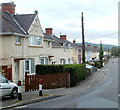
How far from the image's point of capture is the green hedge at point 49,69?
965 inches

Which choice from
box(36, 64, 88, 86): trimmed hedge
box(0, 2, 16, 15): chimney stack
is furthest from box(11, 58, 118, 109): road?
box(0, 2, 16, 15): chimney stack

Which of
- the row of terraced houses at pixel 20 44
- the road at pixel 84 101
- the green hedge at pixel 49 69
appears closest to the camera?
→ the road at pixel 84 101

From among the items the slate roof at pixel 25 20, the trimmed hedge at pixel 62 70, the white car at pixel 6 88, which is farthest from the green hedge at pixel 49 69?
the white car at pixel 6 88

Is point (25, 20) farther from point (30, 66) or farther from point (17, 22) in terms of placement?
point (30, 66)

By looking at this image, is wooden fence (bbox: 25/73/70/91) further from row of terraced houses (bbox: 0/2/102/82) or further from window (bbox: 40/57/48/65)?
window (bbox: 40/57/48/65)

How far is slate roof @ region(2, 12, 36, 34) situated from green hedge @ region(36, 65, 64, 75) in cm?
397

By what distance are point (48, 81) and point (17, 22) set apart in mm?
9391

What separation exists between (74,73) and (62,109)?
12802 millimetres

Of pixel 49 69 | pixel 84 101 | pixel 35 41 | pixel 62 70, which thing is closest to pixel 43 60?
pixel 35 41

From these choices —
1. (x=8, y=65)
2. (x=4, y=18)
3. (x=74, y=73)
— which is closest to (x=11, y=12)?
(x=4, y=18)

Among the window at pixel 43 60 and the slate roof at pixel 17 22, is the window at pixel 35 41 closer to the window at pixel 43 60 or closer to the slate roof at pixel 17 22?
the slate roof at pixel 17 22

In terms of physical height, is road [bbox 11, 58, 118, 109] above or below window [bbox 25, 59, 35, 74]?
below

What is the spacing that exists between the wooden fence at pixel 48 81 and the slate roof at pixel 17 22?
558 cm

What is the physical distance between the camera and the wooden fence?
19.2 m
